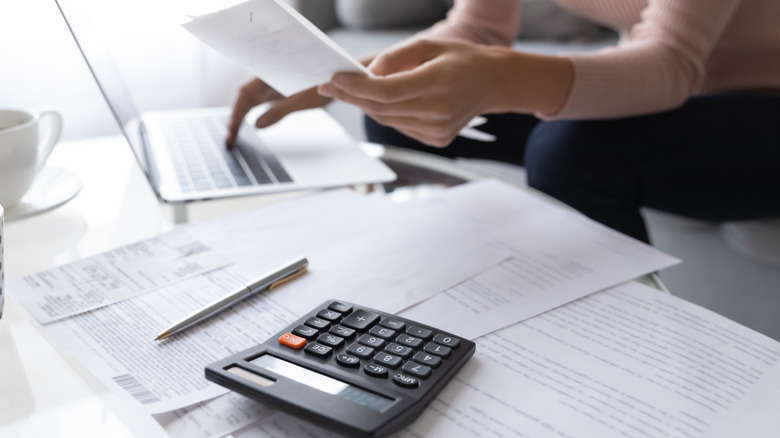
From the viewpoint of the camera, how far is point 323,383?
38cm

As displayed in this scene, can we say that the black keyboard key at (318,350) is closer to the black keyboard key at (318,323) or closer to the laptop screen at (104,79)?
the black keyboard key at (318,323)

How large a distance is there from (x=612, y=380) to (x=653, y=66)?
1.52 feet

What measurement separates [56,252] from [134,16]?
5.30ft

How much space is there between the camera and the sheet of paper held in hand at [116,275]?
49cm

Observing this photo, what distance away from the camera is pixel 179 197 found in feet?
2.11

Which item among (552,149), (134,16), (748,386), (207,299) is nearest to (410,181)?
(552,149)

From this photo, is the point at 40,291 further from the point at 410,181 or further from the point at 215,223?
the point at 410,181

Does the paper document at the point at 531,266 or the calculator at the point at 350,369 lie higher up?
the calculator at the point at 350,369

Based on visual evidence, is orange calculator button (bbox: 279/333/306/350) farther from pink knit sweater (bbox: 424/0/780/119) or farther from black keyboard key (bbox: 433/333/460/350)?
pink knit sweater (bbox: 424/0/780/119)

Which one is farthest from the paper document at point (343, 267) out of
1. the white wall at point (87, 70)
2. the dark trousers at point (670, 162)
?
the white wall at point (87, 70)

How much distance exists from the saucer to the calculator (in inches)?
13.1

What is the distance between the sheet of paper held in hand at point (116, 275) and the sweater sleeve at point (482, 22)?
579 millimetres

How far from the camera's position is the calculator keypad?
1.28ft

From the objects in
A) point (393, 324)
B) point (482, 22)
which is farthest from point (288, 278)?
point (482, 22)
